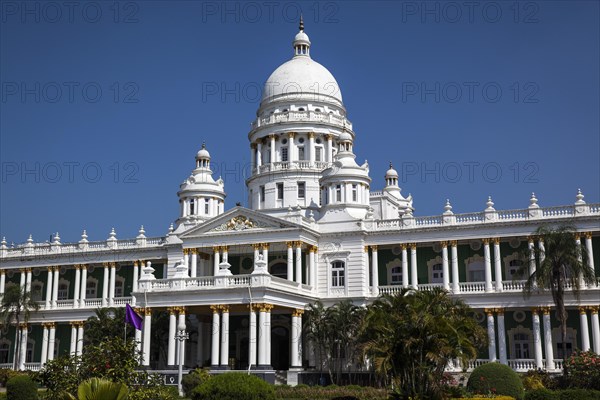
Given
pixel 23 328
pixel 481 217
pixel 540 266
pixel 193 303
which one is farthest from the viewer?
pixel 23 328

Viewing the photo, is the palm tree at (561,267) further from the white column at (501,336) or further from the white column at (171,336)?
the white column at (171,336)

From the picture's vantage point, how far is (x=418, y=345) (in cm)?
3080

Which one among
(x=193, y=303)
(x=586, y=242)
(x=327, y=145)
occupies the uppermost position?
(x=327, y=145)

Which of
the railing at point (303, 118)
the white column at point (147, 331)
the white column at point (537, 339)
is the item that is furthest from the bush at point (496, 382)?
the railing at point (303, 118)

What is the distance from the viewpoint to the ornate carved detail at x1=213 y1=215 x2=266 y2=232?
55.8 metres

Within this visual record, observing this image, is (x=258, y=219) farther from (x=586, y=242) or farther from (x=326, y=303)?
(x=586, y=242)

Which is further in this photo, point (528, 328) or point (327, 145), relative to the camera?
point (327, 145)

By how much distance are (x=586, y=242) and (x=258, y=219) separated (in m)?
22.7

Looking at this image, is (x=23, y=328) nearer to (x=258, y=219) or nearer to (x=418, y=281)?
(x=258, y=219)

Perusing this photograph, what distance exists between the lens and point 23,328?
64062mm

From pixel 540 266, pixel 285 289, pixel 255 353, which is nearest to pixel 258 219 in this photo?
pixel 285 289

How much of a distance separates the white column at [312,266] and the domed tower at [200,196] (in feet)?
38.6

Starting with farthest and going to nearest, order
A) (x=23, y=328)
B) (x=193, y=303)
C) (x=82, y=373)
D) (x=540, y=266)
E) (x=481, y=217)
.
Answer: (x=23, y=328) → (x=481, y=217) → (x=193, y=303) → (x=540, y=266) → (x=82, y=373)

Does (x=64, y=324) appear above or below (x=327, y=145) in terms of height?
below
